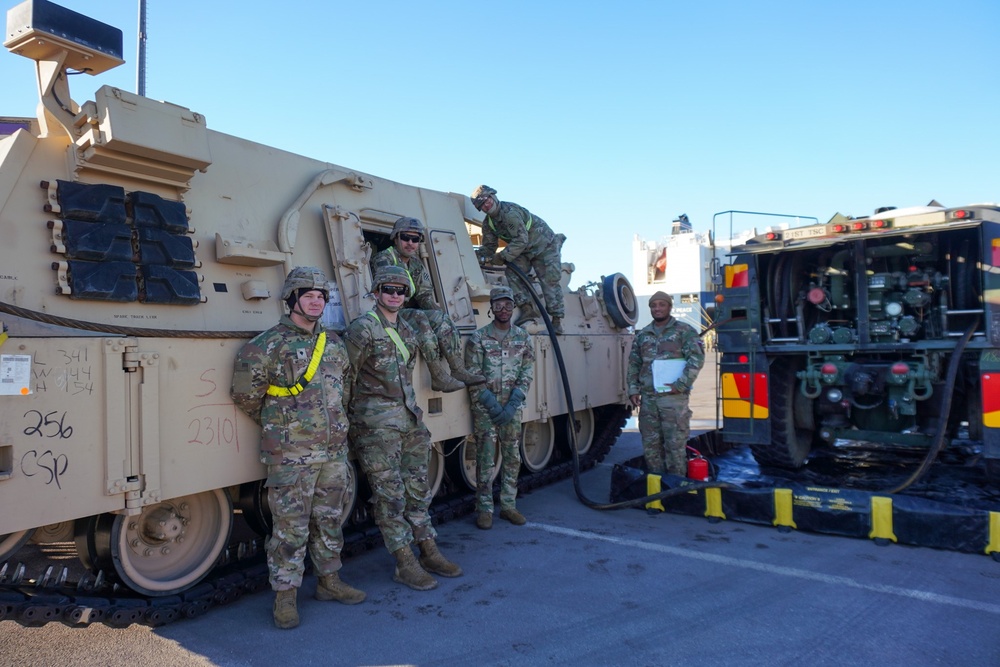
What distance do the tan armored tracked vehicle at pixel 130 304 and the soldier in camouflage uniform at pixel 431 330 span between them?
0.43m

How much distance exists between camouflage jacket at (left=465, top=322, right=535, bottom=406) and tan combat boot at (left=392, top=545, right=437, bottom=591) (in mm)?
1651

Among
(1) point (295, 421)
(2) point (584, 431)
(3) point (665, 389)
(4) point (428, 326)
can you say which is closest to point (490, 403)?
(4) point (428, 326)

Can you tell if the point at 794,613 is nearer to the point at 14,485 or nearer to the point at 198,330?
the point at 198,330

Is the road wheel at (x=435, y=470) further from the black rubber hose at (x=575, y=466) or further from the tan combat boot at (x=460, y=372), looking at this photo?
the black rubber hose at (x=575, y=466)

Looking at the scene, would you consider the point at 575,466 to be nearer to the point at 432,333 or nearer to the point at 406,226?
the point at 432,333

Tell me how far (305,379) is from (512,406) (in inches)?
94.5

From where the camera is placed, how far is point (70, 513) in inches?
141

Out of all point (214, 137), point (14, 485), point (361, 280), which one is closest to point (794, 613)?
point (361, 280)

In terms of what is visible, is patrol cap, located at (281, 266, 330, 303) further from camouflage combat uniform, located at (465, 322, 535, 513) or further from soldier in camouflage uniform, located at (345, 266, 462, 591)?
camouflage combat uniform, located at (465, 322, 535, 513)

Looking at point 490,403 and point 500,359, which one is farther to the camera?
point 500,359

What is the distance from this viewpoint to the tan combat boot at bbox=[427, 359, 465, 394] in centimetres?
560

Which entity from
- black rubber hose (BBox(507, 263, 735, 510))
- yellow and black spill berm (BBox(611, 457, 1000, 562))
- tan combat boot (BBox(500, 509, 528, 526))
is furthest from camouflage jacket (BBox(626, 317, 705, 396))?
tan combat boot (BBox(500, 509, 528, 526))

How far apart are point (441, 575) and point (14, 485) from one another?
8.74 ft

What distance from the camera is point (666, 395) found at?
23.3 ft
